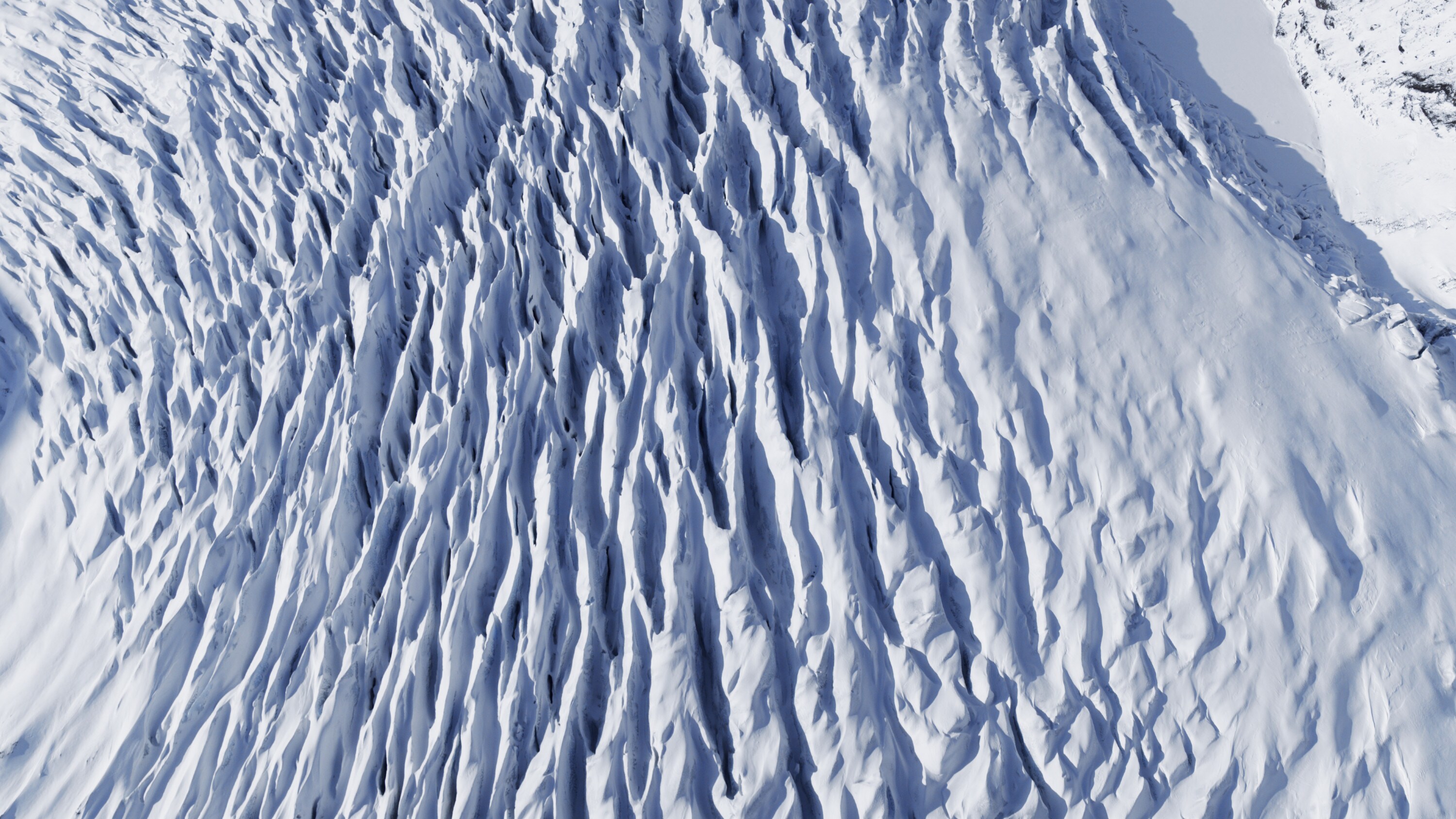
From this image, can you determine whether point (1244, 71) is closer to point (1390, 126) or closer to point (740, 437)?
point (1390, 126)

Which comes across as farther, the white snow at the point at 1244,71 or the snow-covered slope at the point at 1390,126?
the white snow at the point at 1244,71

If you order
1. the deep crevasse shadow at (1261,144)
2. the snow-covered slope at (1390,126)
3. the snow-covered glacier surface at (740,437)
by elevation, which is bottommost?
the snow-covered glacier surface at (740,437)

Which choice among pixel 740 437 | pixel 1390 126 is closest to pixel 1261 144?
pixel 1390 126

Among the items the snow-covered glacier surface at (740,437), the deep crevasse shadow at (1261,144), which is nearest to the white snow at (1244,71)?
the deep crevasse shadow at (1261,144)

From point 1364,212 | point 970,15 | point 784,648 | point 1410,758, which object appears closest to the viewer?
point 1410,758

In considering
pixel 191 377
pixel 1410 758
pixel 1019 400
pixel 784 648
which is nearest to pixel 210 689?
pixel 191 377

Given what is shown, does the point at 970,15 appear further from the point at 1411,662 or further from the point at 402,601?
the point at 402,601

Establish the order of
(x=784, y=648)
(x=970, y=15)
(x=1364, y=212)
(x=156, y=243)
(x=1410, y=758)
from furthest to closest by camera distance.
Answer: (x=156, y=243) → (x=970, y=15) → (x=1364, y=212) → (x=784, y=648) → (x=1410, y=758)

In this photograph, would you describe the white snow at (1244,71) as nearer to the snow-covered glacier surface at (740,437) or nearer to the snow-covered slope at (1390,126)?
the snow-covered slope at (1390,126)
